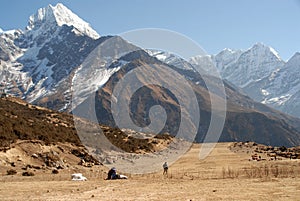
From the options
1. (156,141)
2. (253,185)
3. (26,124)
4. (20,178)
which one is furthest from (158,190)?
(156,141)

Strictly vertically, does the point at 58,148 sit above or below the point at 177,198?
above

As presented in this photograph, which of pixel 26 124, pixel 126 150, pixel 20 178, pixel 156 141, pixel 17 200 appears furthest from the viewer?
pixel 156 141

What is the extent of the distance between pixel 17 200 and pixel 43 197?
1500mm

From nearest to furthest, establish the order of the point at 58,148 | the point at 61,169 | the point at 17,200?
the point at 17,200 < the point at 61,169 < the point at 58,148

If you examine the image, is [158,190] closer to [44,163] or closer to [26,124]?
[44,163]

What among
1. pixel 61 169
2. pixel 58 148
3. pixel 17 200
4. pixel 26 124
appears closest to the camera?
pixel 17 200

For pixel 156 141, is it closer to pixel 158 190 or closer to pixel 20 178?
pixel 20 178

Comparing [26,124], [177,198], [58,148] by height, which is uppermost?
[26,124]

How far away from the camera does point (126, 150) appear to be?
60.0m

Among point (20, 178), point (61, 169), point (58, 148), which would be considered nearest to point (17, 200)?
point (20, 178)

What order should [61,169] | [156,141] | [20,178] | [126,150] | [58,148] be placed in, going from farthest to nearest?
A: 1. [156,141]
2. [126,150]
3. [58,148]
4. [61,169]
5. [20,178]

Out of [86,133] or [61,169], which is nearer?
[61,169]

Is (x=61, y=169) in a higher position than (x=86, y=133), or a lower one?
lower

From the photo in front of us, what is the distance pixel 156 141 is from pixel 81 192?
5443cm
